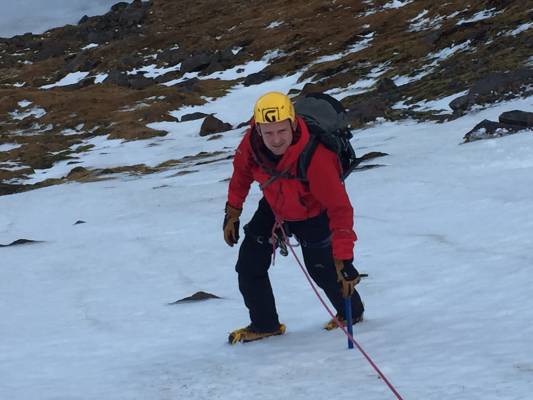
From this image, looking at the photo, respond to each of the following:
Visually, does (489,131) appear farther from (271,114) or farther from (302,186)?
(271,114)

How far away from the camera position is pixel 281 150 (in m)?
4.57

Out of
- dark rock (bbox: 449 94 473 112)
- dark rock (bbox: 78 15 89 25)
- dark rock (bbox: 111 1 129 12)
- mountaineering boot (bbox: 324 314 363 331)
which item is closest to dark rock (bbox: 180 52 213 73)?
dark rock (bbox: 449 94 473 112)

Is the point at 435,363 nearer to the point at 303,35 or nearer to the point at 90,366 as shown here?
the point at 90,366

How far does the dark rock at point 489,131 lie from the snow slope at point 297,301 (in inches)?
13.5

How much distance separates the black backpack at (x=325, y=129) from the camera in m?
4.50

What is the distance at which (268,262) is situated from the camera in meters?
5.37

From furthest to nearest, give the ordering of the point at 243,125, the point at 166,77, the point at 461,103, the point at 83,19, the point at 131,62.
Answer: the point at 83,19 → the point at 131,62 → the point at 166,77 → the point at 243,125 → the point at 461,103

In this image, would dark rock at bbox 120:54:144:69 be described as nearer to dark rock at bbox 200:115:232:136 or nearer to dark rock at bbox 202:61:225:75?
dark rock at bbox 202:61:225:75

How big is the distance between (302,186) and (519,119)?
9988 millimetres

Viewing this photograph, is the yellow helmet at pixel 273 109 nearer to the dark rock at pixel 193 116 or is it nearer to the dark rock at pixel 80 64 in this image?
the dark rock at pixel 193 116

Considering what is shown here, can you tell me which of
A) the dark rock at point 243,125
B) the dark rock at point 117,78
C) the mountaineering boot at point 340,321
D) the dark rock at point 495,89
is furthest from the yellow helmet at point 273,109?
the dark rock at point 117,78

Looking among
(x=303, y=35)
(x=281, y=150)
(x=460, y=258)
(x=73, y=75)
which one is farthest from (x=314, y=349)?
(x=73, y=75)

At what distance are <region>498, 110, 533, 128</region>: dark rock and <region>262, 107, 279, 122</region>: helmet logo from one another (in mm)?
10099

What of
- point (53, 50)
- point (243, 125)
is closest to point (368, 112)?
point (243, 125)
